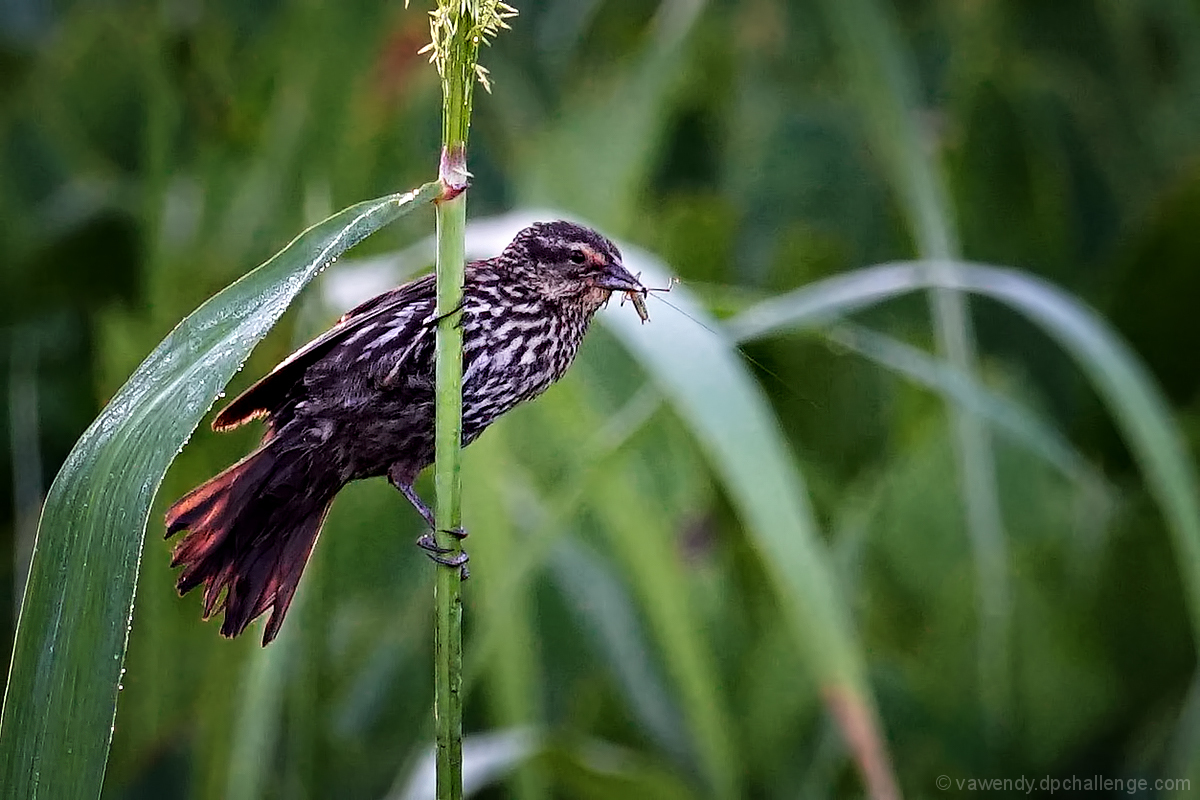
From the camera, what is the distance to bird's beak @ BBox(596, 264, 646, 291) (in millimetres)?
846

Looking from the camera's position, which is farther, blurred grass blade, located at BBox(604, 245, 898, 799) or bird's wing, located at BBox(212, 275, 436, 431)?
blurred grass blade, located at BBox(604, 245, 898, 799)

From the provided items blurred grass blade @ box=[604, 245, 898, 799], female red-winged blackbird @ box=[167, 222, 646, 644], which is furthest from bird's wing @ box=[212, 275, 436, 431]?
blurred grass blade @ box=[604, 245, 898, 799]

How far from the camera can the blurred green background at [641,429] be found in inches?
61.9

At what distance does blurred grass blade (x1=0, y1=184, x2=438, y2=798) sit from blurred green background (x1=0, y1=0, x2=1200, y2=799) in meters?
0.49

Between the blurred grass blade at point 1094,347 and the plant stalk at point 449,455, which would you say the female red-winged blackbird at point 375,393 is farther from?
the blurred grass blade at point 1094,347

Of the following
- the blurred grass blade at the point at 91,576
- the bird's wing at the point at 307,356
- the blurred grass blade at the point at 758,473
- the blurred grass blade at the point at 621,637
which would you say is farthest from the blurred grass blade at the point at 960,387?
the blurred grass blade at the point at 91,576

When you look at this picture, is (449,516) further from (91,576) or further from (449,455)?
(91,576)

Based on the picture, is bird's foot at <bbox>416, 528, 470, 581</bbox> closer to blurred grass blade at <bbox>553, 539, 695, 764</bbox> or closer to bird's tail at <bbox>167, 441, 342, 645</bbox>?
bird's tail at <bbox>167, 441, 342, 645</bbox>

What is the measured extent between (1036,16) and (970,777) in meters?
2.16

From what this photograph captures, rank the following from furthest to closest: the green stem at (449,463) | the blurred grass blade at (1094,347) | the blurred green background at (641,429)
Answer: the blurred green background at (641,429), the blurred grass blade at (1094,347), the green stem at (449,463)

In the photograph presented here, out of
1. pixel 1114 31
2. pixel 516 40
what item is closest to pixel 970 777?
pixel 516 40

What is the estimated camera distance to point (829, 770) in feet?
5.49

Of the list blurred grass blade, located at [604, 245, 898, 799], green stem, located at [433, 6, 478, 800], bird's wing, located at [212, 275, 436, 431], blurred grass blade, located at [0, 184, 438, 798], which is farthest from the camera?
blurred grass blade, located at [604, 245, 898, 799]

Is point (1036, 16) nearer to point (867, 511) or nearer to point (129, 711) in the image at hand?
point (867, 511)
